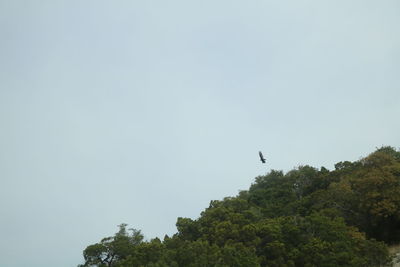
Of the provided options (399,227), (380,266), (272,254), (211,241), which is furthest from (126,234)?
(399,227)

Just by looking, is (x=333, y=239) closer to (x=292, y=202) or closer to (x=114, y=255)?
(x=292, y=202)

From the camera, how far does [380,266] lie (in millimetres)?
25500

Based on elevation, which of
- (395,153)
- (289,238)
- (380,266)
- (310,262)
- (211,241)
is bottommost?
(380,266)

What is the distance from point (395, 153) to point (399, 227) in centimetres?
1523

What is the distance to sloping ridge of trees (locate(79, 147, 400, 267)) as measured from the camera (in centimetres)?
2423

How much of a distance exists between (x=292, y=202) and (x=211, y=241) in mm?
13959

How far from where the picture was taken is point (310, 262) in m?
24.8

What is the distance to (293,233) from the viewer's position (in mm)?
27734

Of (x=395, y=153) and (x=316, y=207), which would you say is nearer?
(x=316, y=207)

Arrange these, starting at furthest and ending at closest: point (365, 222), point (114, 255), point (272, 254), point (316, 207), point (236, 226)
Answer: point (316, 207), point (365, 222), point (114, 255), point (236, 226), point (272, 254)

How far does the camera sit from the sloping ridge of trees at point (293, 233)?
24234 millimetres

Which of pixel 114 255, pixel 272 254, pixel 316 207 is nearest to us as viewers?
pixel 272 254

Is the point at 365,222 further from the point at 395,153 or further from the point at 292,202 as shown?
the point at 395,153

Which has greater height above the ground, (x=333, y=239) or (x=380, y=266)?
(x=333, y=239)
